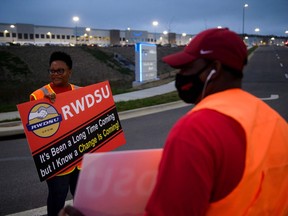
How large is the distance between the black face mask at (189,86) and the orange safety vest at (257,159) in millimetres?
105

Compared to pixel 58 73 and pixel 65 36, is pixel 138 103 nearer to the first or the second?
pixel 58 73

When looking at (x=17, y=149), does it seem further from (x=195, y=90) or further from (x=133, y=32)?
(x=133, y=32)

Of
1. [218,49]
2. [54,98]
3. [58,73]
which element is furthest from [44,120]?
[218,49]

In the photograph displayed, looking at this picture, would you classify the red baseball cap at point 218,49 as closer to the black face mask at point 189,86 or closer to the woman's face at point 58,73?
the black face mask at point 189,86

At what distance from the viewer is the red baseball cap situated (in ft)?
4.55

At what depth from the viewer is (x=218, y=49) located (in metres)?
1.38

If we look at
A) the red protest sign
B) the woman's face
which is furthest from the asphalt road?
the woman's face

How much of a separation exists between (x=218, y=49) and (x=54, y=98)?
7.87ft

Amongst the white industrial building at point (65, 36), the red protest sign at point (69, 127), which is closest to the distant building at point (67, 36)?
the white industrial building at point (65, 36)

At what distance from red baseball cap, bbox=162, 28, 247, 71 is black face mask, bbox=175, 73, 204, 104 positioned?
9 centimetres

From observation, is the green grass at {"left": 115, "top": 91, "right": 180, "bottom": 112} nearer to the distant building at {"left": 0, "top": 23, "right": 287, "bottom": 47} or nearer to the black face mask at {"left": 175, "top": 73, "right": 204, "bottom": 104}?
the black face mask at {"left": 175, "top": 73, "right": 204, "bottom": 104}

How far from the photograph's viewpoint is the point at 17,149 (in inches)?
294

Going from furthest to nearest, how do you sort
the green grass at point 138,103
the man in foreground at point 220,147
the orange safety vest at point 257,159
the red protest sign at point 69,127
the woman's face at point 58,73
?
the green grass at point 138,103, the woman's face at point 58,73, the red protest sign at point 69,127, the orange safety vest at point 257,159, the man in foreground at point 220,147

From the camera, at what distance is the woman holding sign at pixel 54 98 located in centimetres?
332
